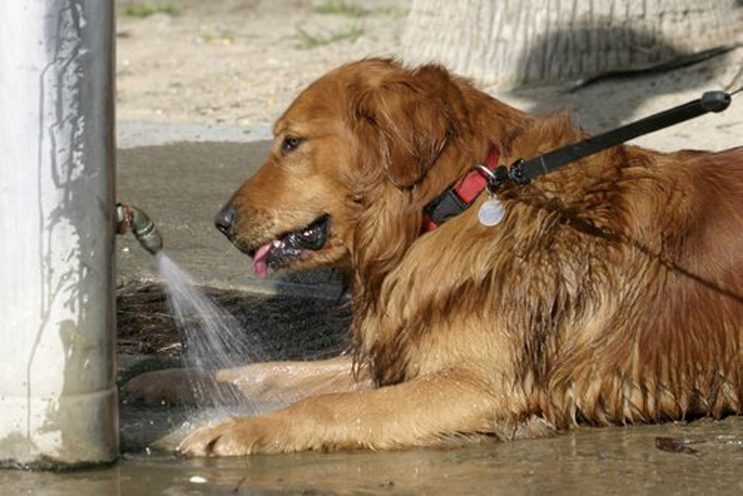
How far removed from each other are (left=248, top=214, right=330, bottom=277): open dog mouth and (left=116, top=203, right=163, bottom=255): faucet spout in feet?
2.01

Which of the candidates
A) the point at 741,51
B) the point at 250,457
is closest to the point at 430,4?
the point at 741,51

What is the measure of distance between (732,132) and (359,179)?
360 centimetres

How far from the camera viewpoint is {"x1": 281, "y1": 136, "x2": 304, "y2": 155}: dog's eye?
5.09 m

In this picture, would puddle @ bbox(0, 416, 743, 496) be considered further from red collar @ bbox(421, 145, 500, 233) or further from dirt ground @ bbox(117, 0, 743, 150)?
dirt ground @ bbox(117, 0, 743, 150)

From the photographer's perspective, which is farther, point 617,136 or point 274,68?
point 274,68

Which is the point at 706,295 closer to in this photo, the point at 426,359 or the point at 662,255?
the point at 662,255

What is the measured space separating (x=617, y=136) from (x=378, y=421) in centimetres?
116

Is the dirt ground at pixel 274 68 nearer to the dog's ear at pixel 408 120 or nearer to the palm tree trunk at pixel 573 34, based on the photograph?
the palm tree trunk at pixel 573 34

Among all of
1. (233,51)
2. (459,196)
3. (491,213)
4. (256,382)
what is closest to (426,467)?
(491,213)

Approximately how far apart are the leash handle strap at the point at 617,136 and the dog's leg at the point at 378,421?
0.69 metres

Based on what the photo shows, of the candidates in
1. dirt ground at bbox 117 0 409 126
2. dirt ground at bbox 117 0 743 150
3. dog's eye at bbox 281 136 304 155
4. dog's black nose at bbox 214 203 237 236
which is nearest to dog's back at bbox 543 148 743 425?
dog's eye at bbox 281 136 304 155

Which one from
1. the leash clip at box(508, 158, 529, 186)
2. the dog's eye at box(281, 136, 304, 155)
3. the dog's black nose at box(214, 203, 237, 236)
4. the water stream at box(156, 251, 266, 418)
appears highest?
the leash clip at box(508, 158, 529, 186)

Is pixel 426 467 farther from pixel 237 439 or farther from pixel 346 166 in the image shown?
pixel 346 166

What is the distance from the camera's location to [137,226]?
4.53 metres
